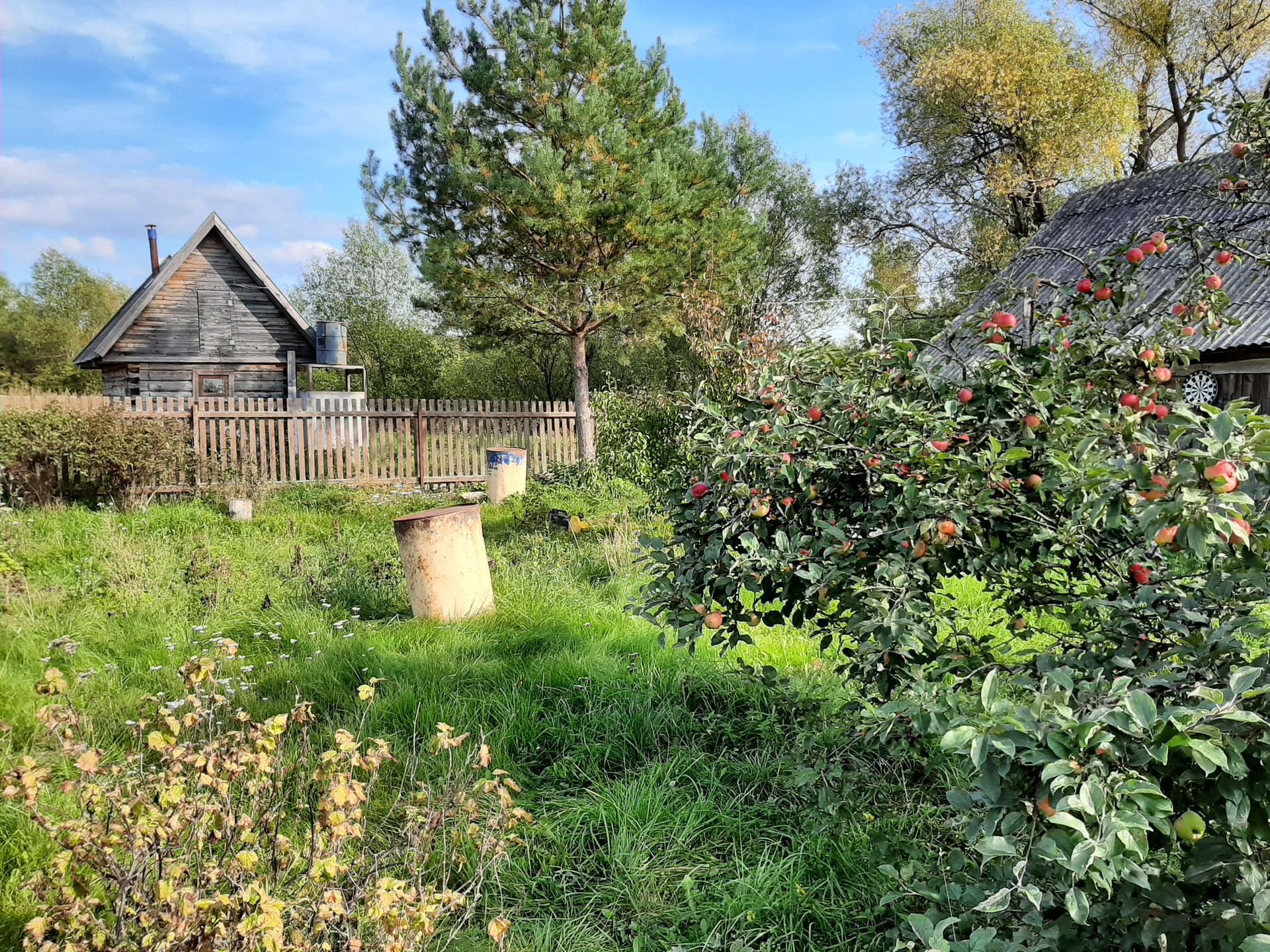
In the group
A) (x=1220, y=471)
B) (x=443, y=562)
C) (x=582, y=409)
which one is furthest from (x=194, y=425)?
(x=1220, y=471)

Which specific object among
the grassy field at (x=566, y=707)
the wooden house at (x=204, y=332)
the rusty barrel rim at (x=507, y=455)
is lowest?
the grassy field at (x=566, y=707)

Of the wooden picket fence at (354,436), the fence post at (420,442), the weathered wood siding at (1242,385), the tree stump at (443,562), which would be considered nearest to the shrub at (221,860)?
the tree stump at (443,562)

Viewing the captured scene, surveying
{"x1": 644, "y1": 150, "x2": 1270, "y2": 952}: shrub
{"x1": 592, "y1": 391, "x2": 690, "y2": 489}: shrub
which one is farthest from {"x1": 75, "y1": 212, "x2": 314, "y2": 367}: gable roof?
{"x1": 644, "y1": 150, "x2": 1270, "y2": 952}: shrub

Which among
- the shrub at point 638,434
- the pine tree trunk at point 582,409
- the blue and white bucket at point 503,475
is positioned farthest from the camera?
the pine tree trunk at point 582,409

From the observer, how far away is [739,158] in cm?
1755

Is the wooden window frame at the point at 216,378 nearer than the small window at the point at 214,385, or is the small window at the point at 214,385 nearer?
the wooden window frame at the point at 216,378

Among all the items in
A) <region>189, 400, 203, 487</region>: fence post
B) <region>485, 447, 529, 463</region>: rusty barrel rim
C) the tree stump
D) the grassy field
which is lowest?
the grassy field

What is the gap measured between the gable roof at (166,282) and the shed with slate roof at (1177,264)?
15.7 m

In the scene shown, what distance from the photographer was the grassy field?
248cm

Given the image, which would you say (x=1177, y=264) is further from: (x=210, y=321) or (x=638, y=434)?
(x=210, y=321)

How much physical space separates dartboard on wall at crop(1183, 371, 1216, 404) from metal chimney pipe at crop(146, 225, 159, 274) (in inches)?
904

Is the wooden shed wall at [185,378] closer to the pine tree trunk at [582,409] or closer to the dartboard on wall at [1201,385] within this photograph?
the pine tree trunk at [582,409]

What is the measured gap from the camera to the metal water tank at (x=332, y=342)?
21516mm

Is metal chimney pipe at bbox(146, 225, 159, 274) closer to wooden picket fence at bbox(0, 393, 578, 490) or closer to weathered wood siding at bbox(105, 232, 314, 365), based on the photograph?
weathered wood siding at bbox(105, 232, 314, 365)
